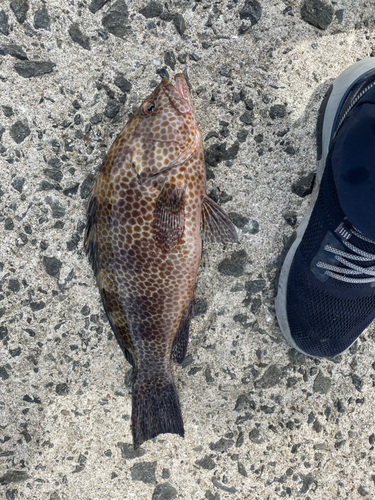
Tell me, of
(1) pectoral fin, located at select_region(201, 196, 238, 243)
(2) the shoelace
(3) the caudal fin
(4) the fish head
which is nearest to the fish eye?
(4) the fish head

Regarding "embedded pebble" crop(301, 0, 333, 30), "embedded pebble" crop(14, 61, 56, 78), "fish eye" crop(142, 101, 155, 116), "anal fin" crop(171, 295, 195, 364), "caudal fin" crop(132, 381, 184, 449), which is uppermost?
"embedded pebble" crop(301, 0, 333, 30)

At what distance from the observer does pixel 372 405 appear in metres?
3.00

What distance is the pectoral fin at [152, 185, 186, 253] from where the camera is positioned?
7.41 ft

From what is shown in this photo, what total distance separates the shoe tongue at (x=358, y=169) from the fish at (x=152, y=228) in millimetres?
795

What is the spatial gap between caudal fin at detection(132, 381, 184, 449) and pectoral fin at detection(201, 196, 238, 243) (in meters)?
1.12

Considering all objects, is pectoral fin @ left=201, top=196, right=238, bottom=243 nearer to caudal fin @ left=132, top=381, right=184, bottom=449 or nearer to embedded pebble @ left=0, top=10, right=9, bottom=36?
caudal fin @ left=132, top=381, right=184, bottom=449

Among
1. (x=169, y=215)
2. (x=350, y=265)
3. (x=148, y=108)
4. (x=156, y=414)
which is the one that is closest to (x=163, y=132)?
(x=148, y=108)

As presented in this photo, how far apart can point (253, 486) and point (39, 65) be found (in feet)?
11.8

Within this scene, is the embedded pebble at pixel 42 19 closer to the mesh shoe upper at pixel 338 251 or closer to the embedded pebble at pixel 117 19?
the embedded pebble at pixel 117 19

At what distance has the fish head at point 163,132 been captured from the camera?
228cm

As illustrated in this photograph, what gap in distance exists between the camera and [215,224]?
2.52m

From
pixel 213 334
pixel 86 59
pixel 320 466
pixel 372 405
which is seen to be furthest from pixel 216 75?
pixel 320 466

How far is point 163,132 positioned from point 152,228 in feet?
2.03

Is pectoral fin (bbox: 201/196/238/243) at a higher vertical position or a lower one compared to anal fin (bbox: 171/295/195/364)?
higher
